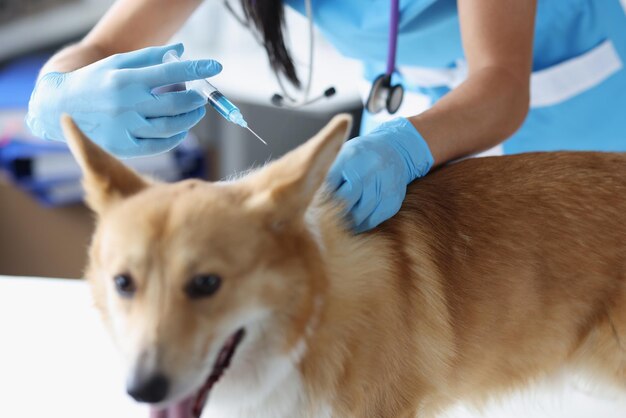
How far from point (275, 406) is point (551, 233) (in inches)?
16.9

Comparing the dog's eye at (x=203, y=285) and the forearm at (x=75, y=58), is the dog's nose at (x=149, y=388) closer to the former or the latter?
the dog's eye at (x=203, y=285)

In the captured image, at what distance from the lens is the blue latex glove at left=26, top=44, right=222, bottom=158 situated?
0.94 meters

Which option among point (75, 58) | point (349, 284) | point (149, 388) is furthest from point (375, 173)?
point (75, 58)

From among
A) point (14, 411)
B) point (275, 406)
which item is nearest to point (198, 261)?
point (275, 406)

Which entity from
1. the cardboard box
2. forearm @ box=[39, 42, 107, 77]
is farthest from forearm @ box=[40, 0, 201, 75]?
the cardboard box

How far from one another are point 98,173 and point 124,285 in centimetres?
13

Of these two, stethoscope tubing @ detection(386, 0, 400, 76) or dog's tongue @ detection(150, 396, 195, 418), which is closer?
dog's tongue @ detection(150, 396, 195, 418)

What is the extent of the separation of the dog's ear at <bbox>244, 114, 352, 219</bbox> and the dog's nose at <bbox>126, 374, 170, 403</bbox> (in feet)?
0.65

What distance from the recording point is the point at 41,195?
7.61 ft

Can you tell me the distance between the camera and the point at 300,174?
2.28 feet

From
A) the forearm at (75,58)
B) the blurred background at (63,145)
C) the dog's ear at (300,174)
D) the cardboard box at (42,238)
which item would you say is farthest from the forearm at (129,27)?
the cardboard box at (42,238)

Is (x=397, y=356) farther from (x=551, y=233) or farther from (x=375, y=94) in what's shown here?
(x=375, y=94)

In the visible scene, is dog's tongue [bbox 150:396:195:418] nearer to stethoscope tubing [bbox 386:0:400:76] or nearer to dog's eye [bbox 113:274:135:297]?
dog's eye [bbox 113:274:135:297]

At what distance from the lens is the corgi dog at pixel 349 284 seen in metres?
0.67
